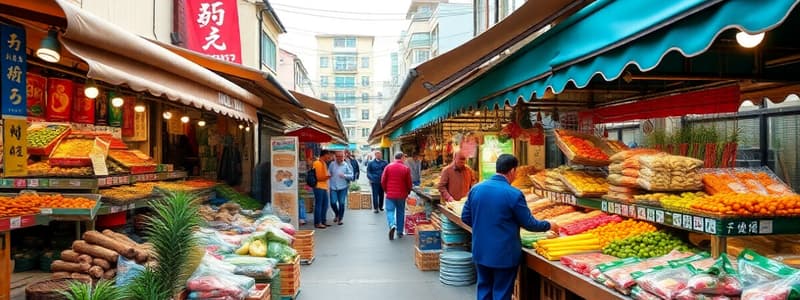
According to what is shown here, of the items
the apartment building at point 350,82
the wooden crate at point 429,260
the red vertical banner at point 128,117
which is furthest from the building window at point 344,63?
the wooden crate at point 429,260

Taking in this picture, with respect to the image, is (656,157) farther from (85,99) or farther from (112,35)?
(85,99)

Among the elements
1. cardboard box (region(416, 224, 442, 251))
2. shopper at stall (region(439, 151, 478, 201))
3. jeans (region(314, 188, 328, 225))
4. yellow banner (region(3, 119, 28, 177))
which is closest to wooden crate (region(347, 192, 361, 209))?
jeans (region(314, 188, 328, 225))

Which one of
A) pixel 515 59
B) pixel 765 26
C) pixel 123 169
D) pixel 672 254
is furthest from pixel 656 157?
pixel 123 169

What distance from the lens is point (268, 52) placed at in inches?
951

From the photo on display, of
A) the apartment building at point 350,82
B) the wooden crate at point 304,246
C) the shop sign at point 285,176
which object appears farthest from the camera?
the apartment building at point 350,82

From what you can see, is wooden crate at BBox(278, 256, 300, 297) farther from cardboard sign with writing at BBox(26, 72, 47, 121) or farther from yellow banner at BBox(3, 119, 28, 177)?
cardboard sign with writing at BBox(26, 72, 47, 121)

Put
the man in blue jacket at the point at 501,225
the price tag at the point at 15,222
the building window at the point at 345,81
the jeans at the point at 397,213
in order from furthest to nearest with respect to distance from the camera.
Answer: the building window at the point at 345,81, the jeans at the point at 397,213, the price tag at the point at 15,222, the man in blue jacket at the point at 501,225

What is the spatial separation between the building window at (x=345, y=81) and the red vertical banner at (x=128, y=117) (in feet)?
247

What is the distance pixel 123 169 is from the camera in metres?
8.33

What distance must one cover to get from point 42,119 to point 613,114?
7.98m

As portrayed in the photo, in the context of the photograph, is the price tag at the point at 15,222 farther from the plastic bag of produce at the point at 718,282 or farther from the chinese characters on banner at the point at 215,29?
the chinese characters on banner at the point at 215,29

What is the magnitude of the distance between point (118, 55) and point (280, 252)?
340 cm

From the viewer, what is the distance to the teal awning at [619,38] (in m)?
2.32

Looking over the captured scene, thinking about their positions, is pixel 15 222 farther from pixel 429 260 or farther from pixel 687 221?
pixel 687 221
